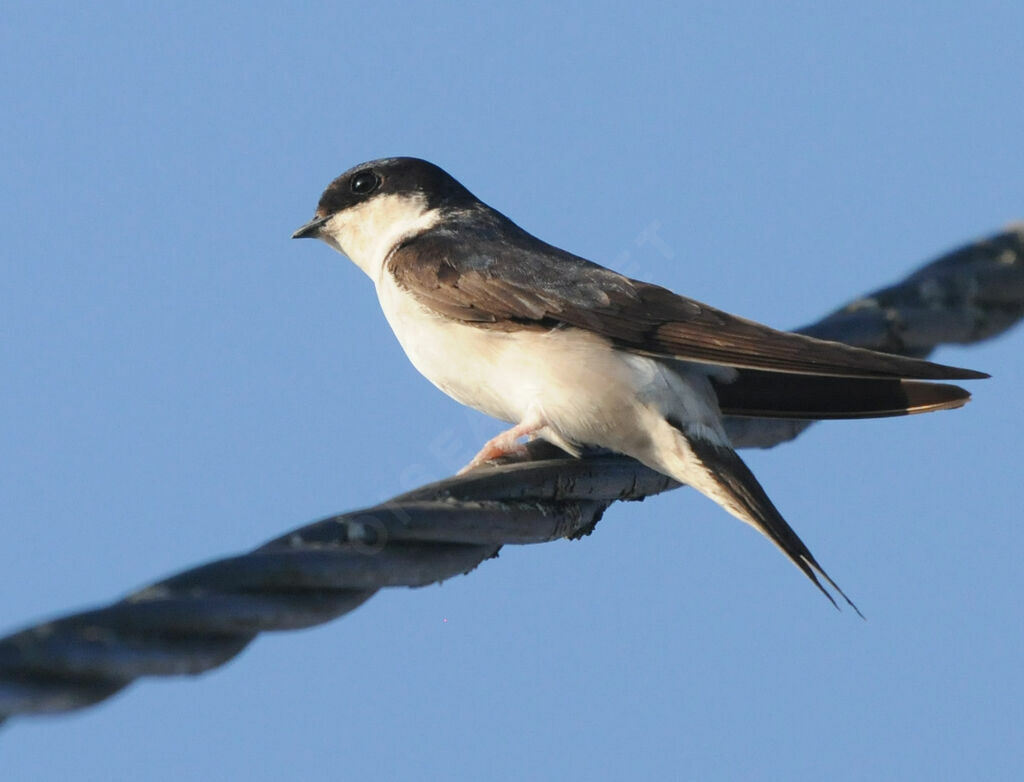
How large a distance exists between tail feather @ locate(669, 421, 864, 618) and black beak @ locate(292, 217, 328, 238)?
6.22 ft

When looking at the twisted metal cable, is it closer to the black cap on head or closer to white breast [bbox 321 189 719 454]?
white breast [bbox 321 189 719 454]

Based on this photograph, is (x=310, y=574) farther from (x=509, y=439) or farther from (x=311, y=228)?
(x=311, y=228)

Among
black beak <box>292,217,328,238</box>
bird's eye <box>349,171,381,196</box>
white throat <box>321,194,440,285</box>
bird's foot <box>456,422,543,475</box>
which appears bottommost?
bird's foot <box>456,422,543,475</box>

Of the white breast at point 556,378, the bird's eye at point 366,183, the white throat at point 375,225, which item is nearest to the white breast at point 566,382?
the white breast at point 556,378

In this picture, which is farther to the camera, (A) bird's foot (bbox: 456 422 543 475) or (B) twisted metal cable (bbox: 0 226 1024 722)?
(A) bird's foot (bbox: 456 422 543 475)

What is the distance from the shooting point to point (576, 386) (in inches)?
150

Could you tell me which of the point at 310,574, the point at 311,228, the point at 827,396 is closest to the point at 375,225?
the point at 311,228

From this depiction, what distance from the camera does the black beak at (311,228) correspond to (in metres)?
5.15

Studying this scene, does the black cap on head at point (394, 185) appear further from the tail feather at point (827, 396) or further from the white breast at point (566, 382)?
the tail feather at point (827, 396)

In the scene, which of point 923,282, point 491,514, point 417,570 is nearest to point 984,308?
point 923,282

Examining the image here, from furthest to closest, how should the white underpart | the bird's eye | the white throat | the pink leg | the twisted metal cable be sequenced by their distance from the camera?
the bird's eye → the white throat → the pink leg → the white underpart → the twisted metal cable

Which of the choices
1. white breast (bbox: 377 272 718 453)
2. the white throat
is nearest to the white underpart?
white breast (bbox: 377 272 718 453)

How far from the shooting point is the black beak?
Result: 515 cm

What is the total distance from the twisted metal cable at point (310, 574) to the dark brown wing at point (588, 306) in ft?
1.14
